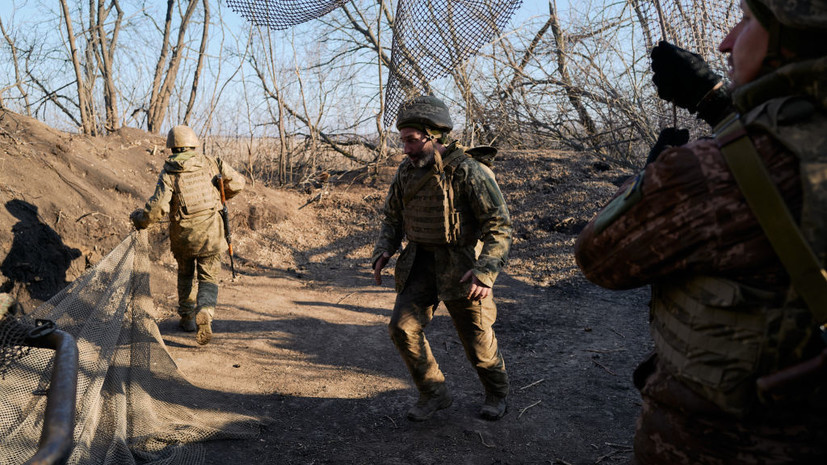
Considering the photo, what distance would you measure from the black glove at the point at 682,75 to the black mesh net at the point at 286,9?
142 centimetres

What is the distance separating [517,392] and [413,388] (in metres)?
0.82

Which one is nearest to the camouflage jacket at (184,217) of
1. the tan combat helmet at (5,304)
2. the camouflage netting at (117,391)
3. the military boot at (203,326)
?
the military boot at (203,326)

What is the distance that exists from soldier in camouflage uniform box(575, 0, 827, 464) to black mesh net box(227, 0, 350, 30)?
1.72 metres

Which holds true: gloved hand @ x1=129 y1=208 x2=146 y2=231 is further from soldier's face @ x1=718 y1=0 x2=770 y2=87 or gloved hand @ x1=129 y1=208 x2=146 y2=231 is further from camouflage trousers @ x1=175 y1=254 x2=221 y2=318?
soldier's face @ x1=718 y1=0 x2=770 y2=87

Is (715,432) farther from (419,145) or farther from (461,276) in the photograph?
(419,145)

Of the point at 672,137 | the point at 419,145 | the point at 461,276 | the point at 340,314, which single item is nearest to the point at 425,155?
the point at 419,145

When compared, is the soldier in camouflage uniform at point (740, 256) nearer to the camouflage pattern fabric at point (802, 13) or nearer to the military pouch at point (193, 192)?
the camouflage pattern fabric at point (802, 13)

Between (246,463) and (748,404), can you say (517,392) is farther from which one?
(748,404)

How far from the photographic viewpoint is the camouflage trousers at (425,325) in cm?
369

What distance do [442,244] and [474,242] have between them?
22 cm

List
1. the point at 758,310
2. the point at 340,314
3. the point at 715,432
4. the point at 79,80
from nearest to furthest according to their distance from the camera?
the point at 758,310 < the point at 715,432 < the point at 340,314 < the point at 79,80

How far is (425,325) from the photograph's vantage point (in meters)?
3.82

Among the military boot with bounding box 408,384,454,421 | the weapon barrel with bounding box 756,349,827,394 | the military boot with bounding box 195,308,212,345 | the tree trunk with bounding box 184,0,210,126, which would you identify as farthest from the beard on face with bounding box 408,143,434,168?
the tree trunk with bounding box 184,0,210,126

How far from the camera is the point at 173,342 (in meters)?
5.51
